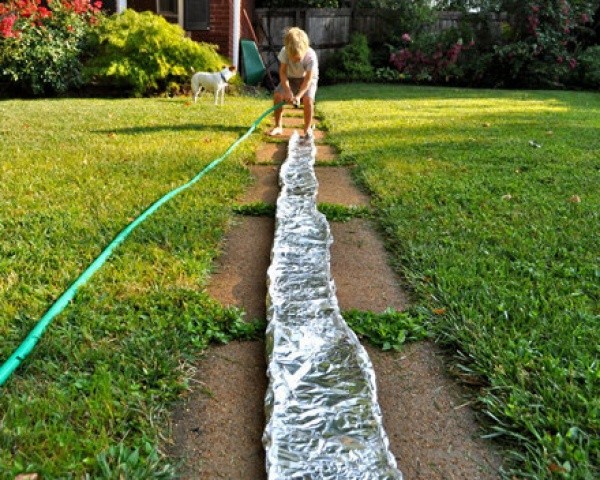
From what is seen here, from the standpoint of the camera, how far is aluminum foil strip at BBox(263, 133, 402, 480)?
125 centimetres

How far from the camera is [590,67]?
36.3 feet

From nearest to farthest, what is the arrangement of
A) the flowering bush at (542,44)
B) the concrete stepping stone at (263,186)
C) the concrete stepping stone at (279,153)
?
the concrete stepping stone at (263,186), the concrete stepping stone at (279,153), the flowering bush at (542,44)

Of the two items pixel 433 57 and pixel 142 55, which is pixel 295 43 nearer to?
pixel 142 55

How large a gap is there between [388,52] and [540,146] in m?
8.44

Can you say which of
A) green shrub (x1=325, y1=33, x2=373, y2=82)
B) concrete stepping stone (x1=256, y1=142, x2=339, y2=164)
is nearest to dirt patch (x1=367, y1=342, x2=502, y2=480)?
concrete stepping stone (x1=256, y1=142, x2=339, y2=164)

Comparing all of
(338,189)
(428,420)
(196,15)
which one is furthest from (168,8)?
(428,420)

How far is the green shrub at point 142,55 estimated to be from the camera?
811 centimetres

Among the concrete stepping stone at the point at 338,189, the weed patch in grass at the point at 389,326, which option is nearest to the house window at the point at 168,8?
the concrete stepping stone at the point at 338,189

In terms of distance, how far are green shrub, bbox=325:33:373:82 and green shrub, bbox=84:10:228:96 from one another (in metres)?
4.03

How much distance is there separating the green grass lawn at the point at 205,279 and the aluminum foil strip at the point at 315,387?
0.17 m

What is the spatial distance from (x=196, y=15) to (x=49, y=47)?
2522 mm

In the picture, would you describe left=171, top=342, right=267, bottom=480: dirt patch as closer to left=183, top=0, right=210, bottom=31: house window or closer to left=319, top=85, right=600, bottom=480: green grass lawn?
left=319, top=85, right=600, bottom=480: green grass lawn

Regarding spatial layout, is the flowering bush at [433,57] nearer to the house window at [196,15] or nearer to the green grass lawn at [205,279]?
the house window at [196,15]

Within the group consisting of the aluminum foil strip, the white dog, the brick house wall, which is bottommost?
the aluminum foil strip
